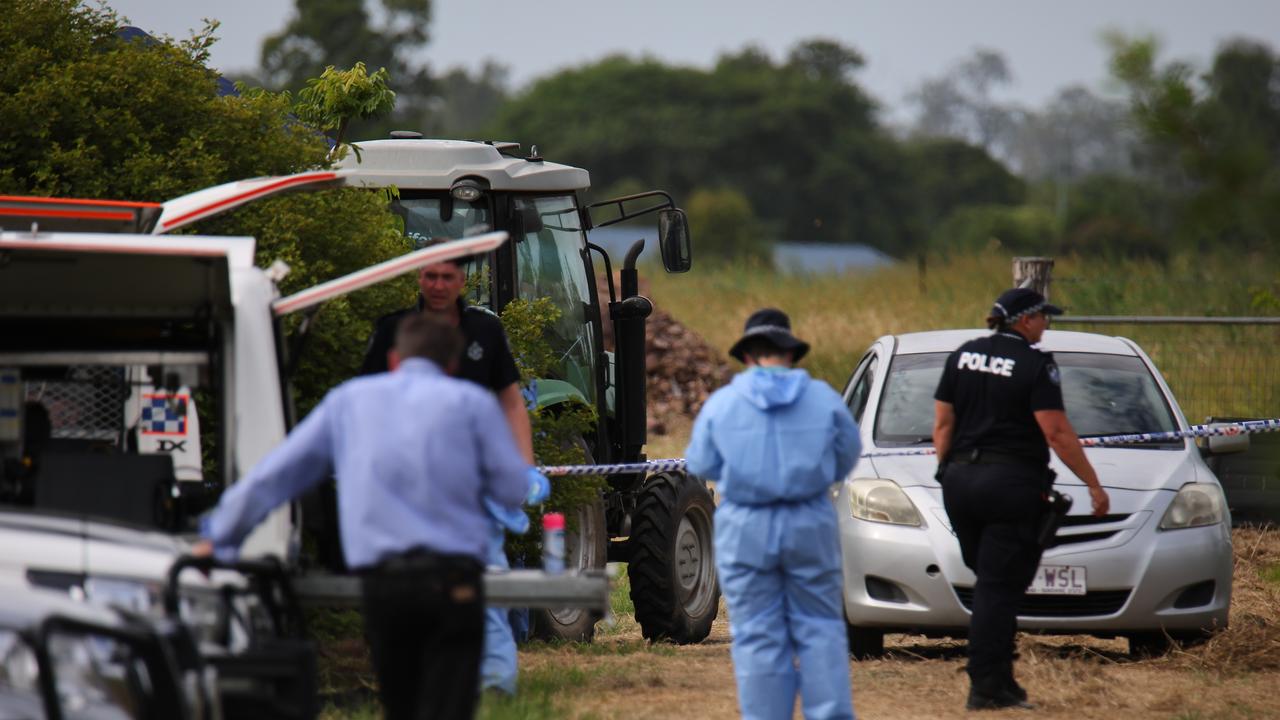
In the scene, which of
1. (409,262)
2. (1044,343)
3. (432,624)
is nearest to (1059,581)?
(1044,343)

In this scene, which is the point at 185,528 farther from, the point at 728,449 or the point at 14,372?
the point at 728,449

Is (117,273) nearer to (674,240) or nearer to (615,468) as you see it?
(615,468)

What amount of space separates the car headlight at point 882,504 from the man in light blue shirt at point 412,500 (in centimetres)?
411

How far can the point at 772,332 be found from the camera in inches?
247

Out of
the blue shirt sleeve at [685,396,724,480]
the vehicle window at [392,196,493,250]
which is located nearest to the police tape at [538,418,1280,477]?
the vehicle window at [392,196,493,250]

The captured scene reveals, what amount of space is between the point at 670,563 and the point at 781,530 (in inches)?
159

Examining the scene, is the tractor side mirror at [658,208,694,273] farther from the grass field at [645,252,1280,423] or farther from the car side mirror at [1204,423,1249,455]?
the car side mirror at [1204,423,1249,455]

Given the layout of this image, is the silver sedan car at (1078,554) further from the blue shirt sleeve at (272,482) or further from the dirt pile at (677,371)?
the dirt pile at (677,371)

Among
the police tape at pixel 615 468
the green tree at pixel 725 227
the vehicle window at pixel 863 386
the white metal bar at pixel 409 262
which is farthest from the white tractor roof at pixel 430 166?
the green tree at pixel 725 227

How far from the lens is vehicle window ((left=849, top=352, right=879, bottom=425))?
9930 millimetres

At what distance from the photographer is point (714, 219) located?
5816cm

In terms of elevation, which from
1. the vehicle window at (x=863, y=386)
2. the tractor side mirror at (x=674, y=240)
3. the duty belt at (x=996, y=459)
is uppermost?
the tractor side mirror at (x=674, y=240)

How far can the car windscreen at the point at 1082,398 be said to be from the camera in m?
9.54

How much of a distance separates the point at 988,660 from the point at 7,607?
4453 millimetres
